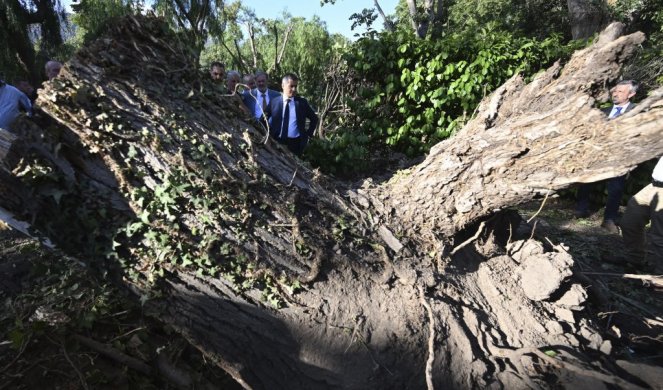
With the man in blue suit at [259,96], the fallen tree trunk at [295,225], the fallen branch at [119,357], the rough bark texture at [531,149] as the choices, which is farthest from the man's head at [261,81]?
the fallen branch at [119,357]

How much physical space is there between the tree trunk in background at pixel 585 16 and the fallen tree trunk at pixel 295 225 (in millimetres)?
10784

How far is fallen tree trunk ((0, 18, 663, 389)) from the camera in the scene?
1.80 meters

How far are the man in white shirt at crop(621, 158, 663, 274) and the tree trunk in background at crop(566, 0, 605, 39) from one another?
340 inches

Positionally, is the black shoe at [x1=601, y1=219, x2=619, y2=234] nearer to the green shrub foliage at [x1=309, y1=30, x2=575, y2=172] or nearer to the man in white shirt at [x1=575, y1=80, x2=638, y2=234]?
the man in white shirt at [x1=575, y1=80, x2=638, y2=234]

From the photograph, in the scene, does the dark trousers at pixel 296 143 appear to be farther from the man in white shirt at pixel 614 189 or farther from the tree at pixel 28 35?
the tree at pixel 28 35

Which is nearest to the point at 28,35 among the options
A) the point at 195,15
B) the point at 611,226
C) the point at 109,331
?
the point at 195,15

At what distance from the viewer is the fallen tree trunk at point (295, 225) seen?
1798 mm

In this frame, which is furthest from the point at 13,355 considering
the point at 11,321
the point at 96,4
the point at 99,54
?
the point at 96,4

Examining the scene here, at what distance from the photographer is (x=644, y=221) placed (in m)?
4.05

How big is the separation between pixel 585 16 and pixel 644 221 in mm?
9309

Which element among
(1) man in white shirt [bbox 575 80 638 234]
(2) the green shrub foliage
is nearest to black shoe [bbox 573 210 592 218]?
(1) man in white shirt [bbox 575 80 638 234]

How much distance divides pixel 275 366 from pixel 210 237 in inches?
30.7

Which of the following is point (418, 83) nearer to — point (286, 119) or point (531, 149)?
point (286, 119)

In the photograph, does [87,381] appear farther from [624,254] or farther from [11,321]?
[624,254]
